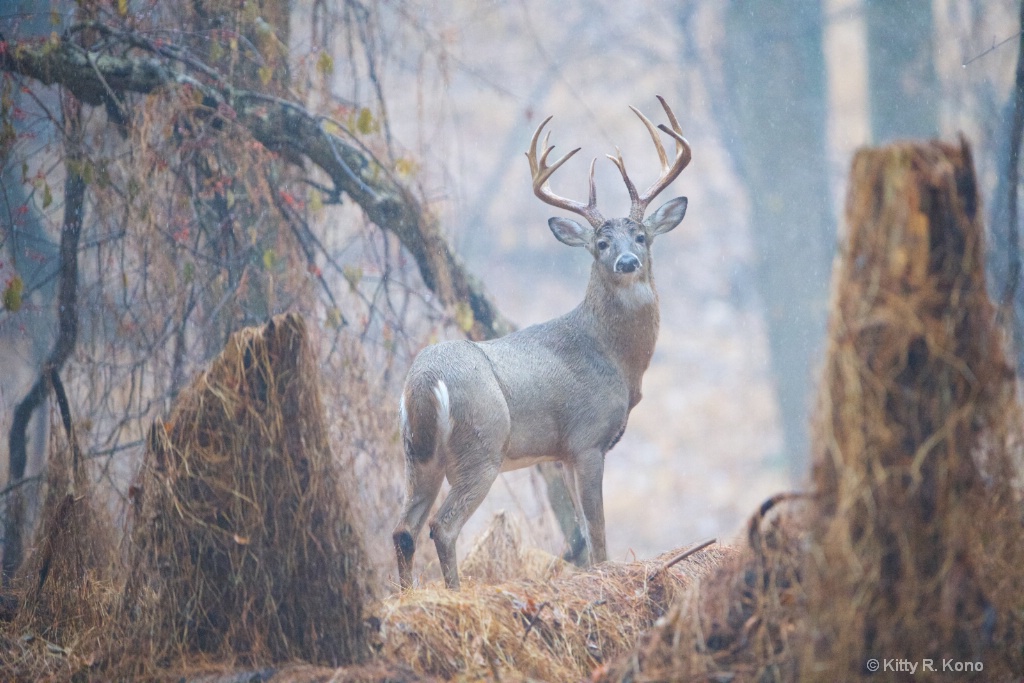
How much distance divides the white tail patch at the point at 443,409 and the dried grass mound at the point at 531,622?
0.78 meters

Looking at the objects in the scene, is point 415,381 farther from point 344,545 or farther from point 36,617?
point 36,617

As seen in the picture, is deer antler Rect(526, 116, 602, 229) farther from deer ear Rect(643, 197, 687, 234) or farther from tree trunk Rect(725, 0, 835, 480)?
tree trunk Rect(725, 0, 835, 480)

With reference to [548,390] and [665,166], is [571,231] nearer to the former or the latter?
[665,166]

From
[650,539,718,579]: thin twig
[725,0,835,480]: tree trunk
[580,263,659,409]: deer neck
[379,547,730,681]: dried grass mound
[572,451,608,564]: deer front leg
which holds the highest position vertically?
[725,0,835,480]: tree trunk

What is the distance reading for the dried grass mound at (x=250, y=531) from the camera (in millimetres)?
3547

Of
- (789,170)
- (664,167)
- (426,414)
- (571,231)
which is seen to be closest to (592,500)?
(426,414)

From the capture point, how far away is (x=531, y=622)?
408cm

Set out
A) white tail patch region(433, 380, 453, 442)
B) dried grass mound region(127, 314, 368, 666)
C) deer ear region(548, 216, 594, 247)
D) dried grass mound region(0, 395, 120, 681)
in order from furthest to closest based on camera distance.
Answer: deer ear region(548, 216, 594, 247)
white tail patch region(433, 380, 453, 442)
dried grass mound region(0, 395, 120, 681)
dried grass mound region(127, 314, 368, 666)

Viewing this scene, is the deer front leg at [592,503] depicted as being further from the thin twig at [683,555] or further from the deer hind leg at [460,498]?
the thin twig at [683,555]

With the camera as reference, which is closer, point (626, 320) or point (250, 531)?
point (250, 531)

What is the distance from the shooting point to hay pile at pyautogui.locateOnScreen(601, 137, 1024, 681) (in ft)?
8.17

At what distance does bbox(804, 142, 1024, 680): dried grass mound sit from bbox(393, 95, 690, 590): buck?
8.17 feet

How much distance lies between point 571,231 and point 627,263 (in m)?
0.60

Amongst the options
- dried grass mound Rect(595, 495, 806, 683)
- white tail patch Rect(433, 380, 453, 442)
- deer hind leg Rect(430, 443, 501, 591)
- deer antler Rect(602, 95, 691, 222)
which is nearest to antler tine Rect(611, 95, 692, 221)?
deer antler Rect(602, 95, 691, 222)
